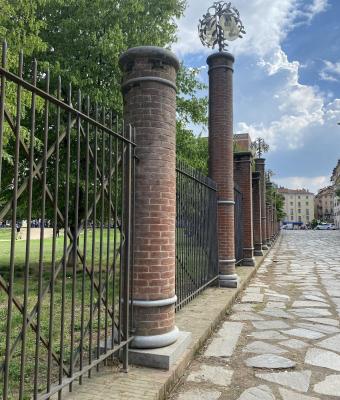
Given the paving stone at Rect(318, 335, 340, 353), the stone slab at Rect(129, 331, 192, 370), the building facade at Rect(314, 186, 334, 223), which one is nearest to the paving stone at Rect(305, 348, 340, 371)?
the paving stone at Rect(318, 335, 340, 353)

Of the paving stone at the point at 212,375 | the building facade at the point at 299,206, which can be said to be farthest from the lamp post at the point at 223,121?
the building facade at the point at 299,206

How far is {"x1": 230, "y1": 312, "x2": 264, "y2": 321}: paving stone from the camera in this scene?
5.73 meters

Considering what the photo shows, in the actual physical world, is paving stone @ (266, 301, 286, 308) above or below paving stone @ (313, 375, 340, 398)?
above

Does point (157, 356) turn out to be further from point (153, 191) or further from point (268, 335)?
point (268, 335)

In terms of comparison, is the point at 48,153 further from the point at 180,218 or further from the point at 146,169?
the point at 180,218

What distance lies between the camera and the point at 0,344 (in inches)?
168

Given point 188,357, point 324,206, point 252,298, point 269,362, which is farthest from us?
point 324,206

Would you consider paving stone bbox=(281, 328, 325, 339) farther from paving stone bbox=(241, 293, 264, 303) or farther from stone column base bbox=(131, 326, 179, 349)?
stone column base bbox=(131, 326, 179, 349)

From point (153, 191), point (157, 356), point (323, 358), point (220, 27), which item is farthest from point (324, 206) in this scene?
point (157, 356)

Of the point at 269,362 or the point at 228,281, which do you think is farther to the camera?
the point at 228,281

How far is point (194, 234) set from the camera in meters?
6.45

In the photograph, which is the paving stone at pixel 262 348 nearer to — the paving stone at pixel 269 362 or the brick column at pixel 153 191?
the paving stone at pixel 269 362

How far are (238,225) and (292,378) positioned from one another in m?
7.73

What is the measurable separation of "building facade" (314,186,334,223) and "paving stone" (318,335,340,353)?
119840 millimetres
